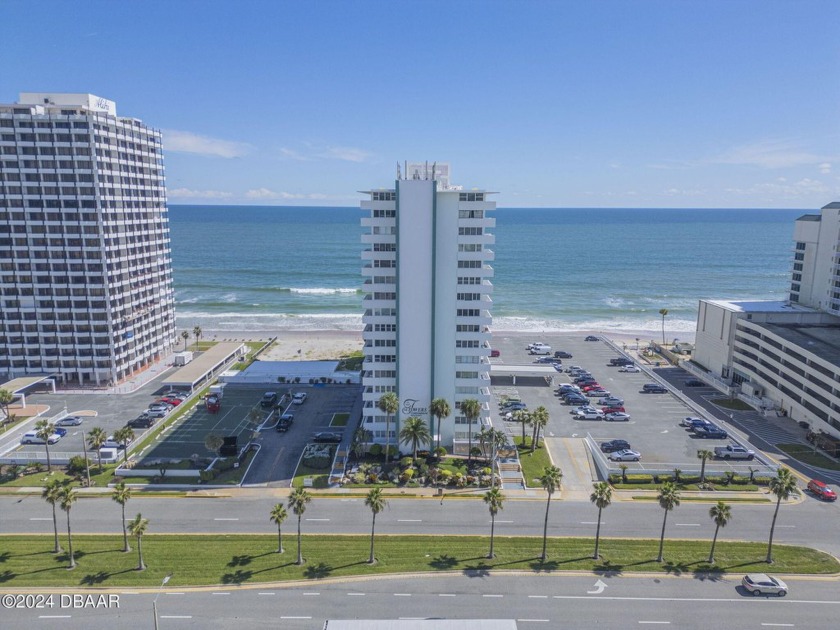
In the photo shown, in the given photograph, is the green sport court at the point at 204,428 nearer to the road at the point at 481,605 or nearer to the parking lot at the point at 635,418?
the road at the point at 481,605

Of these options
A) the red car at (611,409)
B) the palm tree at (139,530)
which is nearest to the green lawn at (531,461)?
the red car at (611,409)

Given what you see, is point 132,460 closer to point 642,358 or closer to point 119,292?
point 119,292

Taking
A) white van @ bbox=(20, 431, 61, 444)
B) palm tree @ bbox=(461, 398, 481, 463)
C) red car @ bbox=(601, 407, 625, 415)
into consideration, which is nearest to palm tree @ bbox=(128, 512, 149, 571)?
white van @ bbox=(20, 431, 61, 444)

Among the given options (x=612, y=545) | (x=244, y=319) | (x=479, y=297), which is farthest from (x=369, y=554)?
(x=244, y=319)

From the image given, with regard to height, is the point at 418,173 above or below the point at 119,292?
above

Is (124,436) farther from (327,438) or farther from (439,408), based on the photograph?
(439,408)

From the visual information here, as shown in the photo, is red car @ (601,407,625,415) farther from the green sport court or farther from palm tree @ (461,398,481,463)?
the green sport court
